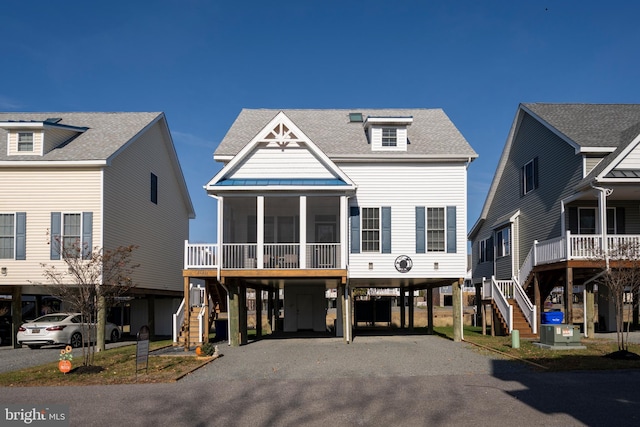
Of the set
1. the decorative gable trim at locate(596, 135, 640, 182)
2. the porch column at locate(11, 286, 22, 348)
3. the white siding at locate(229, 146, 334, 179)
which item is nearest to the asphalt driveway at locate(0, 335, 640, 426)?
the white siding at locate(229, 146, 334, 179)

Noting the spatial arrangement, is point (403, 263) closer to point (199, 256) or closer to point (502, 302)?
point (502, 302)

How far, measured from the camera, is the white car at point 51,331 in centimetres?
2684

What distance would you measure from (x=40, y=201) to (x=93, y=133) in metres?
4.13

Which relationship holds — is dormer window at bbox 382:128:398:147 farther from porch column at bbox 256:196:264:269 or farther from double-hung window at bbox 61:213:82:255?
double-hung window at bbox 61:213:82:255

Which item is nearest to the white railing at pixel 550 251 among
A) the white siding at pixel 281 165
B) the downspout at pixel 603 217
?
the downspout at pixel 603 217

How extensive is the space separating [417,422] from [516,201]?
82.2ft

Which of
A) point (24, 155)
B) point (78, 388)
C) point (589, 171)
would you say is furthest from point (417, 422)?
point (24, 155)

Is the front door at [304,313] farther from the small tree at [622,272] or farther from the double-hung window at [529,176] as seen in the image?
the small tree at [622,272]

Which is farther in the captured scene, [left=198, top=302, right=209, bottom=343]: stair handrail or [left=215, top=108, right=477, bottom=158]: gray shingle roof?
[left=215, top=108, right=477, bottom=158]: gray shingle roof

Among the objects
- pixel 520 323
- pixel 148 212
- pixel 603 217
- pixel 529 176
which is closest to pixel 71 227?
pixel 148 212

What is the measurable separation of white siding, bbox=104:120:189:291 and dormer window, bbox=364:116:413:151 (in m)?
9.95

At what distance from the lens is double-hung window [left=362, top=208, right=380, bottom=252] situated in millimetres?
27094

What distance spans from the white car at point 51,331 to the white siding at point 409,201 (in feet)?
36.2

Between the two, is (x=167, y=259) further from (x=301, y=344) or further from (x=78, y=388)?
(x=78, y=388)
